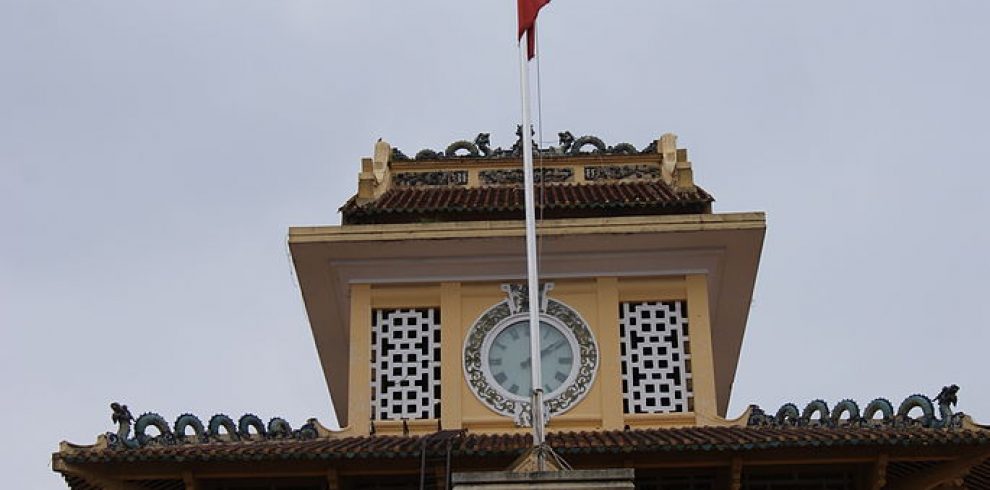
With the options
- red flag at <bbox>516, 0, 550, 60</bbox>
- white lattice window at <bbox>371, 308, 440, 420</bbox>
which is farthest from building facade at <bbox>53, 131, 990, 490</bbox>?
red flag at <bbox>516, 0, 550, 60</bbox>

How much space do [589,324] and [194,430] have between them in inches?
178

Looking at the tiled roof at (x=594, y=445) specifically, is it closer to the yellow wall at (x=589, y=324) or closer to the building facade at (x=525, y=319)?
the building facade at (x=525, y=319)

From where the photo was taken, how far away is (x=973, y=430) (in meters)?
13.6

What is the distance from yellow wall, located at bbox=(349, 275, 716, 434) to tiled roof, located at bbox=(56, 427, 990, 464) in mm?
1803

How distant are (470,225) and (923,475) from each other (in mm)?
5458

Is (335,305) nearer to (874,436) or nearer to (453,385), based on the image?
(453,385)

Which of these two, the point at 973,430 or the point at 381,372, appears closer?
the point at 973,430

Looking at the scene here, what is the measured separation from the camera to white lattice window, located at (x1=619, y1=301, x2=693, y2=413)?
54.2 feet

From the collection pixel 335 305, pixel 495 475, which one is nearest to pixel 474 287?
pixel 335 305

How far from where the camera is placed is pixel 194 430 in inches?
586

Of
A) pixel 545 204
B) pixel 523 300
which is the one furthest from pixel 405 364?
pixel 545 204

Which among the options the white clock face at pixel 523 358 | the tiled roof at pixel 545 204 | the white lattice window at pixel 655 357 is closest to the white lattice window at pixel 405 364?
the white clock face at pixel 523 358

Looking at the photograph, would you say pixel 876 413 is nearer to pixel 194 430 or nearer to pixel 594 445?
pixel 594 445

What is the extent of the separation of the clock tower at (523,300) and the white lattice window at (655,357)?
2 centimetres
